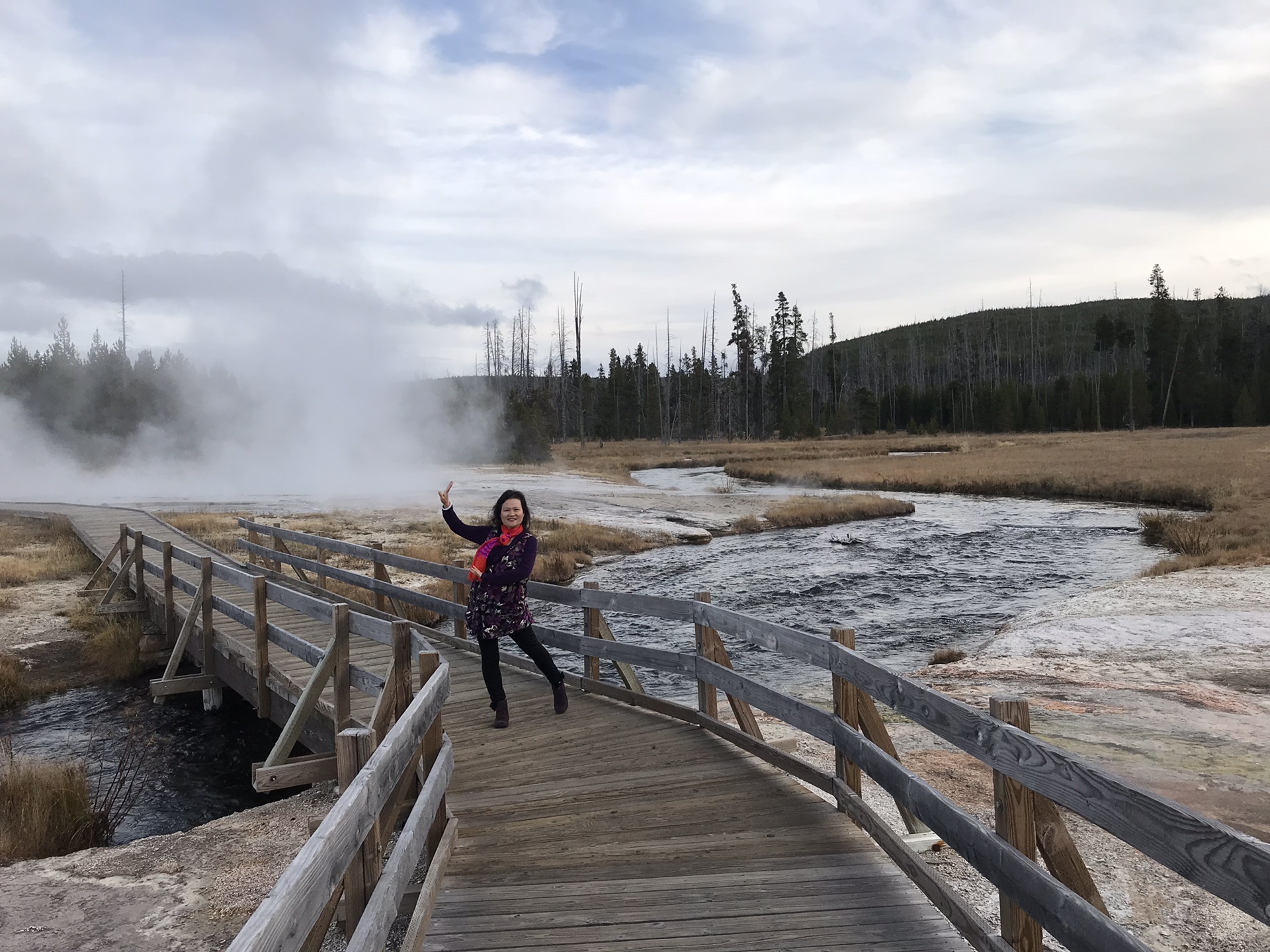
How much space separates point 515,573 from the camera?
21.4 ft

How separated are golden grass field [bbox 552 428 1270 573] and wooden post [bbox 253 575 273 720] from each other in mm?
16825

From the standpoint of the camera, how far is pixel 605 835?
4770mm

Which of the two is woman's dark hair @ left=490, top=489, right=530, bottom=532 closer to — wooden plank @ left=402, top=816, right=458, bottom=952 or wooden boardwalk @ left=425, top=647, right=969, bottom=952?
wooden boardwalk @ left=425, top=647, right=969, bottom=952

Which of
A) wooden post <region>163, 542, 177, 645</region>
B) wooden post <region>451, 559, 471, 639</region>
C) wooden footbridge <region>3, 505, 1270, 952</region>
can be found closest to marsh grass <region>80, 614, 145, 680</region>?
wooden post <region>163, 542, 177, 645</region>

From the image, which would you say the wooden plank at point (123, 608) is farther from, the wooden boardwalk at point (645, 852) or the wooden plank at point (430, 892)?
the wooden plank at point (430, 892)

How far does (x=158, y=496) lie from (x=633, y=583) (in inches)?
1165

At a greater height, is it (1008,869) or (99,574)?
(1008,869)

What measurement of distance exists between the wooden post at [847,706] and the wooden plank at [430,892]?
2.13m

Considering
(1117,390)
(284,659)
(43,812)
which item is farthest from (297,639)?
(1117,390)

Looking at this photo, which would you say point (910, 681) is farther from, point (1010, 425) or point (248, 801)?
point (1010, 425)

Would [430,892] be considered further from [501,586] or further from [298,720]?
[298,720]

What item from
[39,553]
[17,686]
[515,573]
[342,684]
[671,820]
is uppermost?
[515,573]

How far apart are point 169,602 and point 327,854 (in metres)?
12.1

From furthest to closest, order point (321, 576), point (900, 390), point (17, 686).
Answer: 1. point (900, 390)
2. point (321, 576)
3. point (17, 686)
